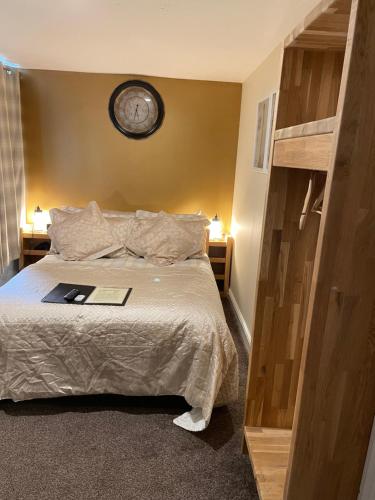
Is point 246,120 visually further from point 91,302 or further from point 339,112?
point 339,112

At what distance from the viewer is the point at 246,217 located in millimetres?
3367

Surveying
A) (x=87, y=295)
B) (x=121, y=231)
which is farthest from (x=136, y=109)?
(x=87, y=295)

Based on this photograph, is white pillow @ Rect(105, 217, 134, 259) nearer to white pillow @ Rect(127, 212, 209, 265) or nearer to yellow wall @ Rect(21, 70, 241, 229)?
white pillow @ Rect(127, 212, 209, 265)

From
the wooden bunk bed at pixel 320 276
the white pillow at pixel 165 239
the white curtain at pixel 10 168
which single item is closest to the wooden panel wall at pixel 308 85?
the wooden bunk bed at pixel 320 276

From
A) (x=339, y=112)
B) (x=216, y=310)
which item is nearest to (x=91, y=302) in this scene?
(x=216, y=310)

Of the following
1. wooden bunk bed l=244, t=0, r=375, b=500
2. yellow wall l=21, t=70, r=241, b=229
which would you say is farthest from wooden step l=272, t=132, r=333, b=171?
yellow wall l=21, t=70, r=241, b=229

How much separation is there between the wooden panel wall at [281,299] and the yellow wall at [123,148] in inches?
108

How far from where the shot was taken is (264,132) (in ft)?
9.16

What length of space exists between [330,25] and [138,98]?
9.78 ft

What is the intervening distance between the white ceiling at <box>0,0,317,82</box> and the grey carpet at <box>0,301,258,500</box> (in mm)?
2302

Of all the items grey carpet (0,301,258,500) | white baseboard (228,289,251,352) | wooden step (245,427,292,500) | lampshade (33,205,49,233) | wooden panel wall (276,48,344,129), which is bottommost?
grey carpet (0,301,258,500)

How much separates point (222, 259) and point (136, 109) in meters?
1.83

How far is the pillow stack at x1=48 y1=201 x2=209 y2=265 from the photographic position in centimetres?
321

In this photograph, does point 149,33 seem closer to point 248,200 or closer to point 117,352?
point 248,200
